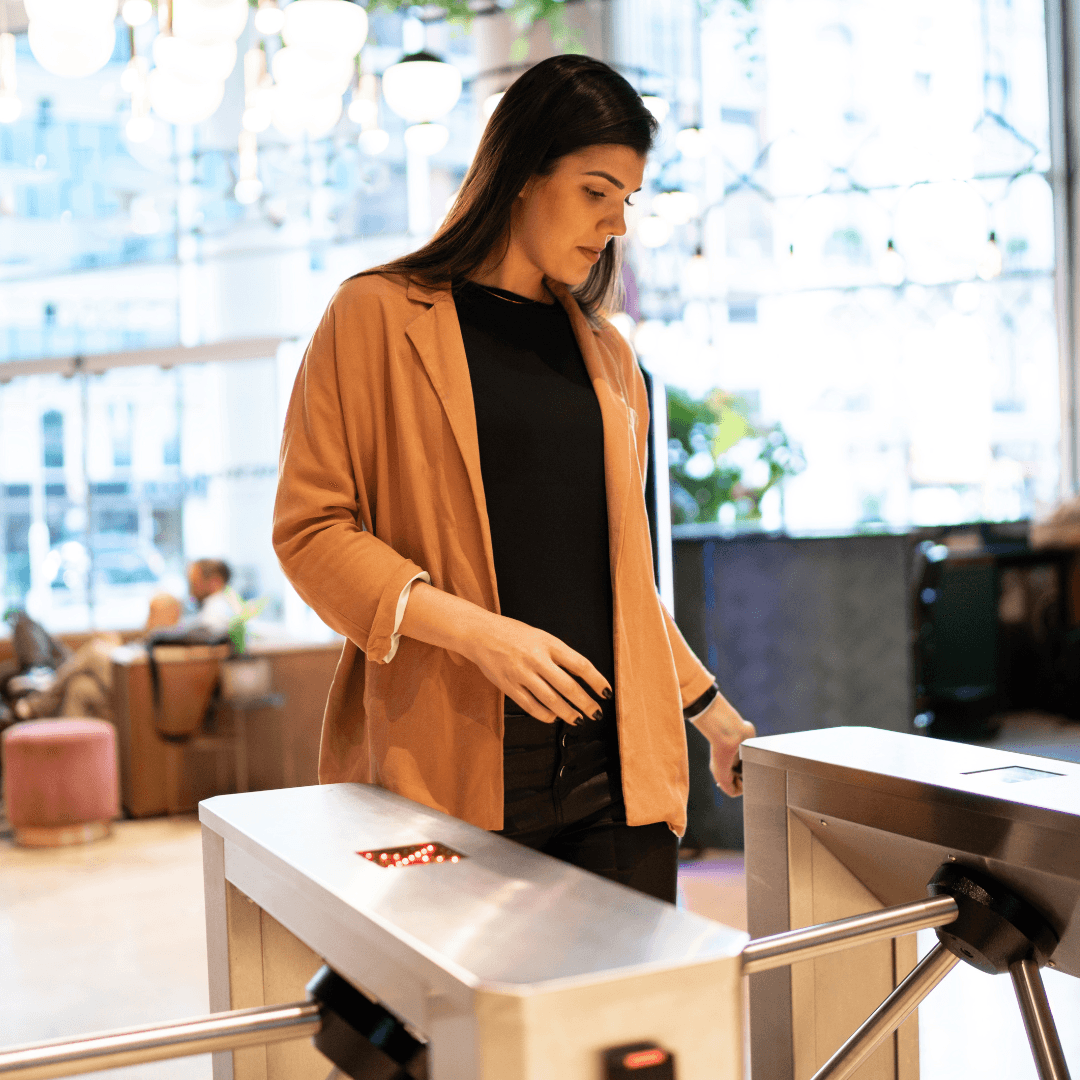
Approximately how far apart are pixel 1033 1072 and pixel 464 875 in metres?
2.04

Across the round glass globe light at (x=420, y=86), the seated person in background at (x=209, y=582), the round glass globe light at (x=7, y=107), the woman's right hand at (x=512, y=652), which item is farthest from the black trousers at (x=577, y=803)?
the seated person in background at (x=209, y=582)

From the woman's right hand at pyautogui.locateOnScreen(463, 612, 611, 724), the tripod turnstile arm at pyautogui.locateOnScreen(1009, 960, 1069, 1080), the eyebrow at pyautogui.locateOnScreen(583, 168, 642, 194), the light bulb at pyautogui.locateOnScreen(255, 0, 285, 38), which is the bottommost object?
the tripod turnstile arm at pyautogui.locateOnScreen(1009, 960, 1069, 1080)

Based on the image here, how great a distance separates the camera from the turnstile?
1062 mm

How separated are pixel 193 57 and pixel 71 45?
1.59 feet

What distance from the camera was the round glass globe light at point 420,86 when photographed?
13.2 ft

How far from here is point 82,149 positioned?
29.2 ft

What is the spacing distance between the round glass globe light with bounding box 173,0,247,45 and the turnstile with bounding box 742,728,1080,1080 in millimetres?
2676

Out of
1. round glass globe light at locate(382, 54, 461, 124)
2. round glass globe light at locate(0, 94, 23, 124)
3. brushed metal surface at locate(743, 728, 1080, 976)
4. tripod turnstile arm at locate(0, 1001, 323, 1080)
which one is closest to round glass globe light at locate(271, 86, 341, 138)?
round glass globe light at locate(382, 54, 461, 124)

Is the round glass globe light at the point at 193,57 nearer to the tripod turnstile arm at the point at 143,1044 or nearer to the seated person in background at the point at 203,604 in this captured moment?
the seated person in background at the point at 203,604

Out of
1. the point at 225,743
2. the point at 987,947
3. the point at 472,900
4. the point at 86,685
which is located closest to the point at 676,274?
the point at 225,743

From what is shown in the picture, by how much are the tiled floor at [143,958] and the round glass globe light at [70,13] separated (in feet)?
8.04

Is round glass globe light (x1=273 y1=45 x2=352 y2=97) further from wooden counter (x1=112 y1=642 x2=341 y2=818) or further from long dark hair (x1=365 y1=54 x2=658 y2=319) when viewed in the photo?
wooden counter (x1=112 y1=642 x2=341 y2=818)

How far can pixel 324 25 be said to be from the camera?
132 inches

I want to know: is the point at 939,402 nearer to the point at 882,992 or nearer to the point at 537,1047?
the point at 882,992
